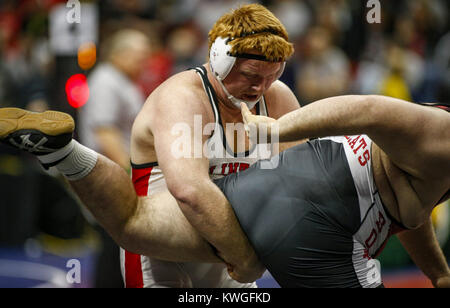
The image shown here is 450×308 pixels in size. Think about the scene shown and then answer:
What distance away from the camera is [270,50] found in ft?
8.23

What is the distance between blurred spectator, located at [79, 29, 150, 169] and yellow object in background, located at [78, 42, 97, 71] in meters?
0.12

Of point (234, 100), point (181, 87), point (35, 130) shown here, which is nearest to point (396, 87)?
point (234, 100)

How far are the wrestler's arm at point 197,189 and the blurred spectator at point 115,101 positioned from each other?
5.80 feet

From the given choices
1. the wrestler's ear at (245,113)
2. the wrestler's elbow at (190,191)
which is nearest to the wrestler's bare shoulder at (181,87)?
the wrestler's ear at (245,113)

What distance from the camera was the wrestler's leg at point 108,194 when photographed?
229cm

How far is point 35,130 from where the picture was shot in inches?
89.8

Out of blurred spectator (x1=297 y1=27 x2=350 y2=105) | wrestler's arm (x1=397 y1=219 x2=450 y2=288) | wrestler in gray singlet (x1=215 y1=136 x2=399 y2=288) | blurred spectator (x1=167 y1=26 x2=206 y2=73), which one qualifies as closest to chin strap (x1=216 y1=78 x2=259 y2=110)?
wrestler in gray singlet (x1=215 y1=136 x2=399 y2=288)

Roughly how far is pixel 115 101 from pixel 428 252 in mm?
2456

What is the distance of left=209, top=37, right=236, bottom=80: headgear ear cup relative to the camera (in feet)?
8.31

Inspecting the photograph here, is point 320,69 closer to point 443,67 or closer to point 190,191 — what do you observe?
point 443,67

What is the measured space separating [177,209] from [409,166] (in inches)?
35.7

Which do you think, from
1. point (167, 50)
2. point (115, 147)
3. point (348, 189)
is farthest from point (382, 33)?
point (348, 189)

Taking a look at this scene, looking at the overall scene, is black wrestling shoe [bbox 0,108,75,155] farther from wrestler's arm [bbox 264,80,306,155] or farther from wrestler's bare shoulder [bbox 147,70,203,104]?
wrestler's arm [bbox 264,80,306,155]
